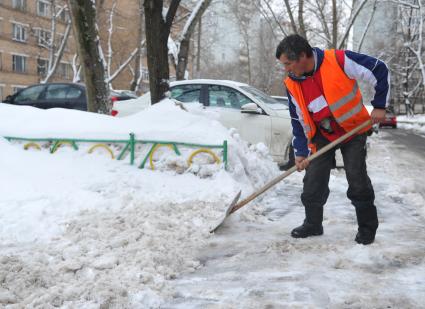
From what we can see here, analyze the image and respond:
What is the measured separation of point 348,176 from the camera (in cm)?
389

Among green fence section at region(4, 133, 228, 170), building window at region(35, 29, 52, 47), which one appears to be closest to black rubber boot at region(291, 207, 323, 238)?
green fence section at region(4, 133, 228, 170)

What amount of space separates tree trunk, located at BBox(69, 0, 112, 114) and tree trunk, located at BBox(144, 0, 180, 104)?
89 cm

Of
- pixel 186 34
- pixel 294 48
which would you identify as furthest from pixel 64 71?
pixel 294 48

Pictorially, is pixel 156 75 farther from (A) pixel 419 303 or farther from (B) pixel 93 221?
(A) pixel 419 303

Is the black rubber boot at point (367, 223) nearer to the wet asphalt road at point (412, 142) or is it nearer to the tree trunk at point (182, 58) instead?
the wet asphalt road at point (412, 142)

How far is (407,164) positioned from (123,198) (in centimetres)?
715

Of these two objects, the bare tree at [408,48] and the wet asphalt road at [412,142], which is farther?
the bare tree at [408,48]

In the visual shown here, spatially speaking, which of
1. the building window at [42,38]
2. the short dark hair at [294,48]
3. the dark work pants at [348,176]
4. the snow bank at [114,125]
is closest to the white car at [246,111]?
the snow bank at [114,125]

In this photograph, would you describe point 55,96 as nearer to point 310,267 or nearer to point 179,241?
point 179,241

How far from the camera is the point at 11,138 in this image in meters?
6.13

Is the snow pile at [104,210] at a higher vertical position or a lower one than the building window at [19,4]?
lower

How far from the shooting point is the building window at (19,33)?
37906mm

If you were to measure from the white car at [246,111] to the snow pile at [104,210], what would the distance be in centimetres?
82

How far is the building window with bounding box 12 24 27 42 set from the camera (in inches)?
1492
